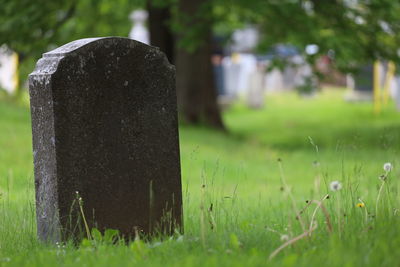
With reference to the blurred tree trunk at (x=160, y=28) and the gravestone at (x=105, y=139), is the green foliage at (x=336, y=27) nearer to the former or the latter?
the blurred tree trunk at (x=160, y=28)

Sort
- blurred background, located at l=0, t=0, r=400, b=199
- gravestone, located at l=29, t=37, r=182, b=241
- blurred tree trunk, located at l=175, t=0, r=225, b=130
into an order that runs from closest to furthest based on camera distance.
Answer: gravestone, located at l=29, t=37, r=182, b=241 → blurred background, located at l=0, t=0, r=400, b=199 → blurred tree trunk, located at l=175, t=0, r=225, b=130

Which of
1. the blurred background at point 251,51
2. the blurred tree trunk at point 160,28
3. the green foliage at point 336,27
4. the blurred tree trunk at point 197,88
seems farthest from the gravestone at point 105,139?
the blurred tree trunk at point 160,28

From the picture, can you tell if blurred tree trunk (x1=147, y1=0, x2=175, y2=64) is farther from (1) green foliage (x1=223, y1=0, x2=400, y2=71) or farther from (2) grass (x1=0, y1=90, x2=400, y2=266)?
(2) grass (x1=0, y1=90, x2=400, y2=266)

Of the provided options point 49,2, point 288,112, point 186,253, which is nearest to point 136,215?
point 186,253

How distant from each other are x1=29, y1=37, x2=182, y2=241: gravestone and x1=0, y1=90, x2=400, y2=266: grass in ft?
0.80

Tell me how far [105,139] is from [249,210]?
6.36 ft

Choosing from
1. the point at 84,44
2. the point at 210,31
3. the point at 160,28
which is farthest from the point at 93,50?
the point at 160,28

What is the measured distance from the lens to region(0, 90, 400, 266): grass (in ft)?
13.8

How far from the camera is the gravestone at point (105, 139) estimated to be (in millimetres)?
5012

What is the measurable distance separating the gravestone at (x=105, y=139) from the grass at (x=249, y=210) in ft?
0.80

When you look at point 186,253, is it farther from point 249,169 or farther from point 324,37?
point 324,37

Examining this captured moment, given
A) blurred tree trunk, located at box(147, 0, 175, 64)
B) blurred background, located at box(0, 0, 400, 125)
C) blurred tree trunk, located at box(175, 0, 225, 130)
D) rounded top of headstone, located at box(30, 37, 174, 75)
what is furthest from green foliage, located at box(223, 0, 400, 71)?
rounded top of headstone, located at box(30, 37, 174, 75)

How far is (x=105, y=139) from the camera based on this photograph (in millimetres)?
5195

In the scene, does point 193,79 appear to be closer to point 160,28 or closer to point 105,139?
point 160,28
